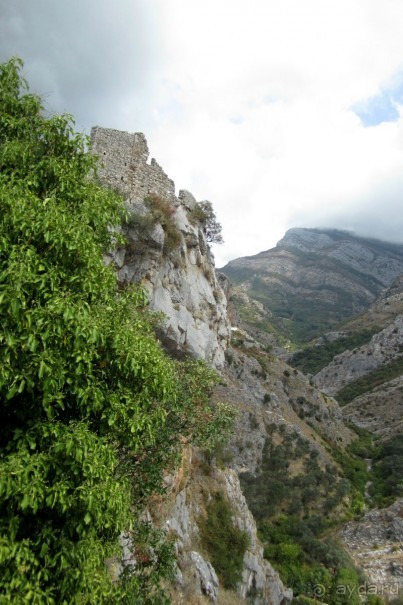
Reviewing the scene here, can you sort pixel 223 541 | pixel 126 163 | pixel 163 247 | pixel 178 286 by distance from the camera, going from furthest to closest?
pixel 178 286 < pixel 163 247 < pixel 126 163 < pixel 223 541

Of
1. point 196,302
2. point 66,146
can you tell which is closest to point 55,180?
point 66,146

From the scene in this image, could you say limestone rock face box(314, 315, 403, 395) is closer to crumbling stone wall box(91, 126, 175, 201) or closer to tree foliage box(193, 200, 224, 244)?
tree foliage box(193, 200, 224, 244)

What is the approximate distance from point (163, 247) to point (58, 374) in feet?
64.3

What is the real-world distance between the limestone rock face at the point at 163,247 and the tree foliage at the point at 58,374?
1319 cm

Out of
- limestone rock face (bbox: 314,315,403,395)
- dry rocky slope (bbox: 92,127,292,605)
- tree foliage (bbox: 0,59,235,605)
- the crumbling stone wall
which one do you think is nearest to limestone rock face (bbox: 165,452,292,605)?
dry rocky slope (bbox: 92,127,292,605)

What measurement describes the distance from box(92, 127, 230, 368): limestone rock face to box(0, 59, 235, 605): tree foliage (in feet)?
43.3

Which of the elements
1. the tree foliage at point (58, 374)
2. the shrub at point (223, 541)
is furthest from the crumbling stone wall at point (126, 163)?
the shrub at point (223, 541)

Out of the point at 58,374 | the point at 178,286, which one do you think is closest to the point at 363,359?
the point at 178,286

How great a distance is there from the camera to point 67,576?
16.1 ft

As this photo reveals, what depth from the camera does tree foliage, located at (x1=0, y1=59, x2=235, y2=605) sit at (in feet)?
15.9

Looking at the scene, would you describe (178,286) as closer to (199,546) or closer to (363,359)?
(199,546)

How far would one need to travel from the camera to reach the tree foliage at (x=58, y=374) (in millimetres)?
4832

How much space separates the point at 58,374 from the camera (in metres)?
5.02

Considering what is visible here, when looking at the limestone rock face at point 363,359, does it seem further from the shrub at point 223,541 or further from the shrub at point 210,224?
the shrub at point 223,541
